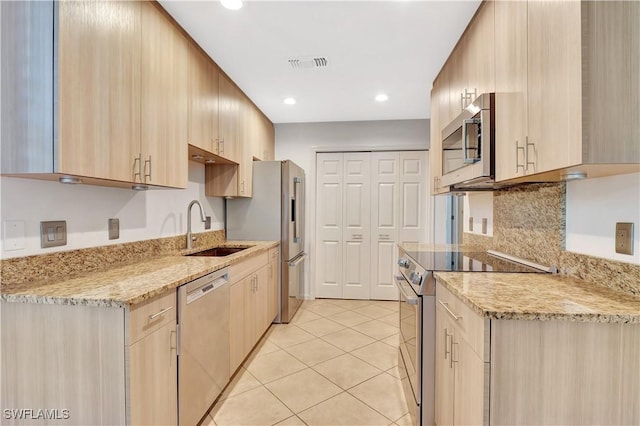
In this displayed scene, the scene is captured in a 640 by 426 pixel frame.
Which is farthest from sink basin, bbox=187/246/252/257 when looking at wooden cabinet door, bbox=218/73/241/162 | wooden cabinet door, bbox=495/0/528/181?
wooden cabinet door, bbox=495/0/528/181

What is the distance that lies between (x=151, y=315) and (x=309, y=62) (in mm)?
2128

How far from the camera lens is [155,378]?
1.33 m

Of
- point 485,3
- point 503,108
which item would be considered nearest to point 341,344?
point 503,108

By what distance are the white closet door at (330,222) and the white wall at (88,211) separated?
78.7 inches

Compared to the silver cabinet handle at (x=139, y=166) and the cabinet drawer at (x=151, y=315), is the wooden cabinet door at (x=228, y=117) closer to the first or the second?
the silver cabinet handle at (x=139, y=166)

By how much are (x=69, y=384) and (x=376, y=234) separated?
3.55 meters

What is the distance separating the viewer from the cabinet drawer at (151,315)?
1185 millimetres

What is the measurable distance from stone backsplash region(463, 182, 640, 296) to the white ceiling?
1.17 metres

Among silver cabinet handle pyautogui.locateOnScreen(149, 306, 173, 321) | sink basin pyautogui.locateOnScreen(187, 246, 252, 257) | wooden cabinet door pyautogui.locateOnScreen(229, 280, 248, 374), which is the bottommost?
wooden cabinet door pyautogui.locateOnScreen(229, 280, 248, 374)

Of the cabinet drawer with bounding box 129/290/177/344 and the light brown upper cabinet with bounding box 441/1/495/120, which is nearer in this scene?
the cabinet drawer with bounding box 129/290/177/344

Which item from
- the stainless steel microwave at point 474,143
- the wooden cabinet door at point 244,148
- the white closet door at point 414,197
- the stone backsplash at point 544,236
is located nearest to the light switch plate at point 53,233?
the wooden cabinet door at point 244,148

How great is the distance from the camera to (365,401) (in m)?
2.02

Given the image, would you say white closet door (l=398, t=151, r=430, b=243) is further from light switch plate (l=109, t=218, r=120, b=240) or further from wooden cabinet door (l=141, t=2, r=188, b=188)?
light switch plate (l=109, t=218, r=120, b=240)

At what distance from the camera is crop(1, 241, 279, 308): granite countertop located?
115 cm
